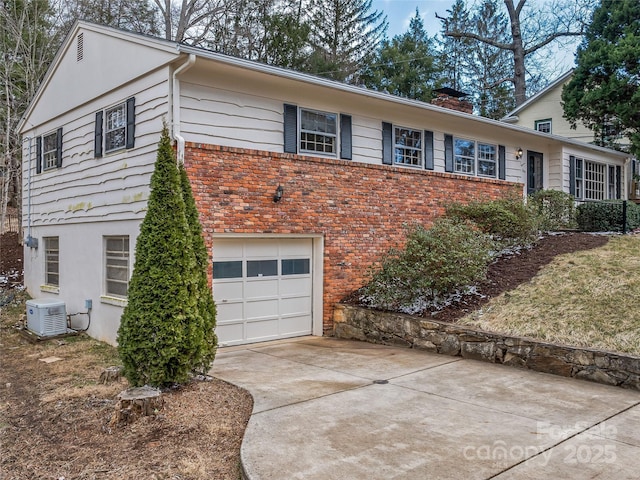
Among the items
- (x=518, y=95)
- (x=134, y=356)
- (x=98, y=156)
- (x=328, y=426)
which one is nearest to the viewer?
(x=328, y=426)

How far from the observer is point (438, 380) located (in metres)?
6.33

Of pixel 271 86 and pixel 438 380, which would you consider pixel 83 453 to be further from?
pixel 271 86

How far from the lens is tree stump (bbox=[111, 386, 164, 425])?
4762mm

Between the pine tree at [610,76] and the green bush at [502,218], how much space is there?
6.75 meters

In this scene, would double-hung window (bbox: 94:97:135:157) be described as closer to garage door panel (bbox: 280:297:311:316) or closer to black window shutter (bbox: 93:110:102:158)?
black window shutter (bbox: 93:110:102:158)

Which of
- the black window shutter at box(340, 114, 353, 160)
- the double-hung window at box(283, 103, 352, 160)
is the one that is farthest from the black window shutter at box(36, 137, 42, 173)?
the black window shutter at box(340, 114, 353, 160)

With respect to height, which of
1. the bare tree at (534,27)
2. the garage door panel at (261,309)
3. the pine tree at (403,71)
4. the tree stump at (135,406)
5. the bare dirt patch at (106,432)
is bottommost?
the bare dirt patch at (106,432)

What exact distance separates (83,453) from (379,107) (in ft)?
27.4

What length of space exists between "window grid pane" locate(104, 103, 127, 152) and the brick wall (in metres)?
2.13

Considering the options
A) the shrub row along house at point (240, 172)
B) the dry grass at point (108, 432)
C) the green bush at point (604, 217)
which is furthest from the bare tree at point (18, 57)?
the green bush at point (604, 217)

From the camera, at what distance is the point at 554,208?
13992 mm

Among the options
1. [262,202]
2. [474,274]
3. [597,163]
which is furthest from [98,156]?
[597,163]

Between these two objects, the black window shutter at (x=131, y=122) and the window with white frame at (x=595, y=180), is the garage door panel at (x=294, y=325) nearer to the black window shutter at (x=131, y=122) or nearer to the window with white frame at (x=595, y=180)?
the black window shutter at (x=131, y=122)

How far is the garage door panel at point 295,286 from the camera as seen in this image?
31.4ft
